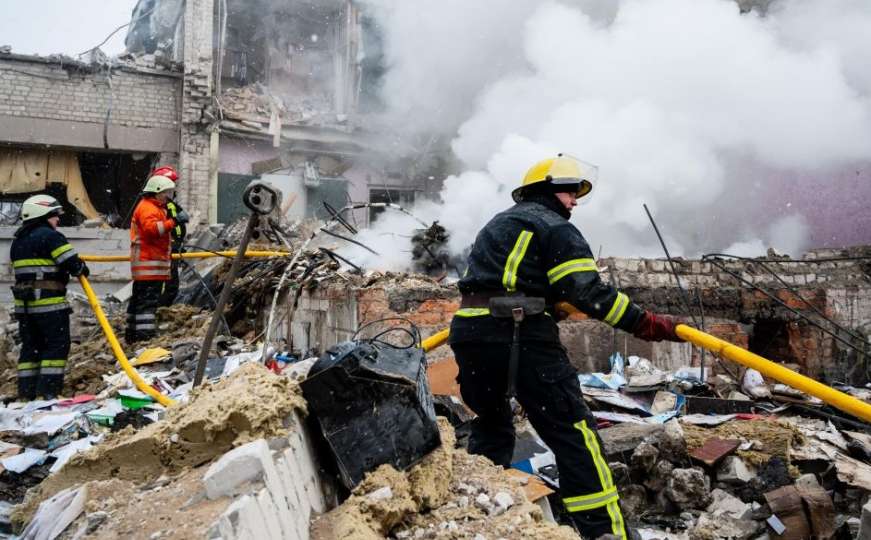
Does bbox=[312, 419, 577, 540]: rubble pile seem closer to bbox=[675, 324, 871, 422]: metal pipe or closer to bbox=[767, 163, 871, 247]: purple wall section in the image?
bbox=[675, 324, 871, 422]: metal pipe

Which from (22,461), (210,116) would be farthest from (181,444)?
(210,116)

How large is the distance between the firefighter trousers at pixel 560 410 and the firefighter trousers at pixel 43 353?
13.6 ft

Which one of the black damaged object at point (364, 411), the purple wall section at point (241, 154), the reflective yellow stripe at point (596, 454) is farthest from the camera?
the purple wall section at point (241, 154)

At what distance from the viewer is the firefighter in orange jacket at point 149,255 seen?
674 centimetres

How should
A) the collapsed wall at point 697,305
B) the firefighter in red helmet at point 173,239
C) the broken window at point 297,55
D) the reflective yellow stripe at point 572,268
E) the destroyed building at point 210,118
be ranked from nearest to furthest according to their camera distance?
the reflective yellow stripe at point 572,268, the collapsed wall at point 697,305, the firefighter in red helmet at point 173,239, the destroyed building at point 210,118, the broken window at point 297,55

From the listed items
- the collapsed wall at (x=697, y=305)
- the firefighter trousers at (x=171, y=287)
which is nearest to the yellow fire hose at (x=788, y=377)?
the collapsed wall at (x=697, y=305)

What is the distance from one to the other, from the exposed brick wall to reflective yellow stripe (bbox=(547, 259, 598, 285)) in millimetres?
13764

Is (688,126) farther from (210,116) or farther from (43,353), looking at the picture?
(210,116)

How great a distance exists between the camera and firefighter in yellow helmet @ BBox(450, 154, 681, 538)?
2842 millimetres

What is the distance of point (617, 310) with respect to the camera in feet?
9.71

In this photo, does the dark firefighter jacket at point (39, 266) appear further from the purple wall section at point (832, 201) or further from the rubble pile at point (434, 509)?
the purple wall section at point (832, 201)

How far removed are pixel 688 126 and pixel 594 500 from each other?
763 cm

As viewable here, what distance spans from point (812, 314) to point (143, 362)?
6.18 metres

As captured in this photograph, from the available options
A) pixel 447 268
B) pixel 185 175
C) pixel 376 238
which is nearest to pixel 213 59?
pixel 185 175
